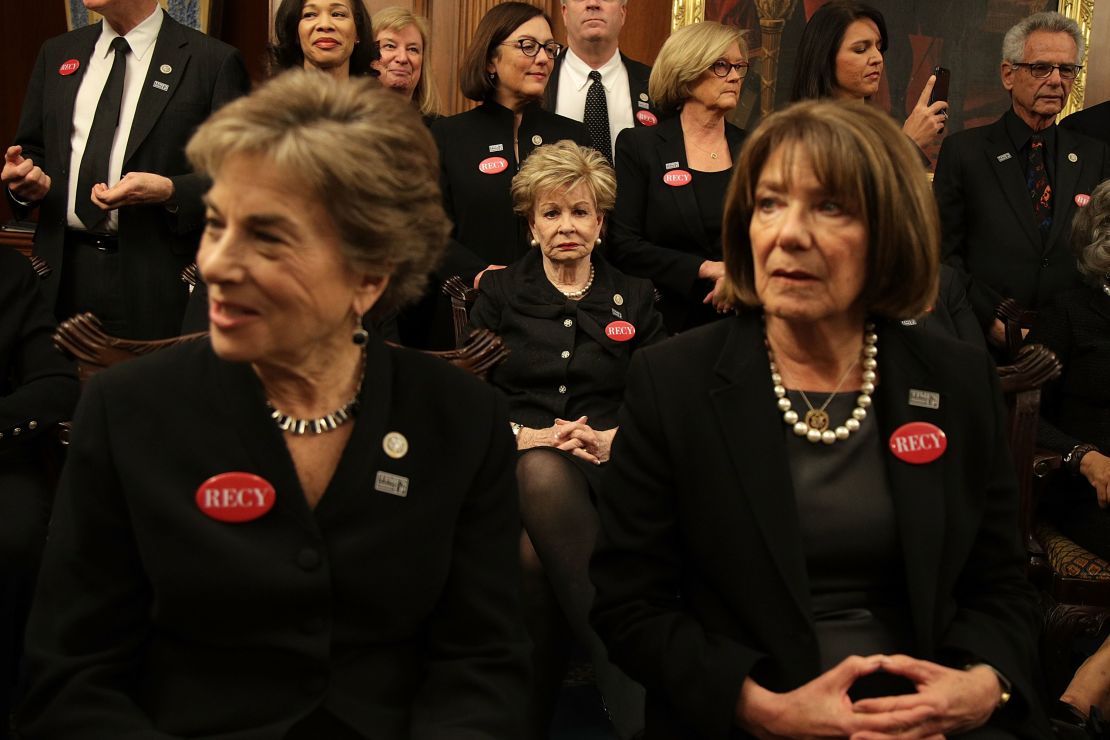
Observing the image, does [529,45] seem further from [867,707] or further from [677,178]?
[867,707]

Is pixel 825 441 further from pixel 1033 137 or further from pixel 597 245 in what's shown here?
pixel 1033 137

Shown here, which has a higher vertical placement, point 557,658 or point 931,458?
point 931,458

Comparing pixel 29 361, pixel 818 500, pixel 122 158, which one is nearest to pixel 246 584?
pixel 818 500

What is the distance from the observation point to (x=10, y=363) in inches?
118

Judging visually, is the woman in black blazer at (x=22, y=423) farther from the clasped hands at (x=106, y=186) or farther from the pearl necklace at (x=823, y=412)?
the pearl necklace at (x=823, y=412)

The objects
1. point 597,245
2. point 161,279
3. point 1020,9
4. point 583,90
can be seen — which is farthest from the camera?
point 1020,9

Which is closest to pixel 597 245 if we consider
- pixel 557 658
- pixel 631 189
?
pixel 631 189

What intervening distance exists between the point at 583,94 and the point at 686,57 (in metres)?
0.59

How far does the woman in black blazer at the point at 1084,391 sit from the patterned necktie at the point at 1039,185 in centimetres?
85

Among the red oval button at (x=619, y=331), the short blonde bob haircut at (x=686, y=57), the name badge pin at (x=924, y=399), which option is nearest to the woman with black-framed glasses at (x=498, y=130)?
the short blonde bob haircut at (x=686, y=57)

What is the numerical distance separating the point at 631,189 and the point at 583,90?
69 centimetres

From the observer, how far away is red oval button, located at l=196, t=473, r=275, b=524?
1.63 m

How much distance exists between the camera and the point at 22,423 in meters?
2.84

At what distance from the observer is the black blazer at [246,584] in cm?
162
